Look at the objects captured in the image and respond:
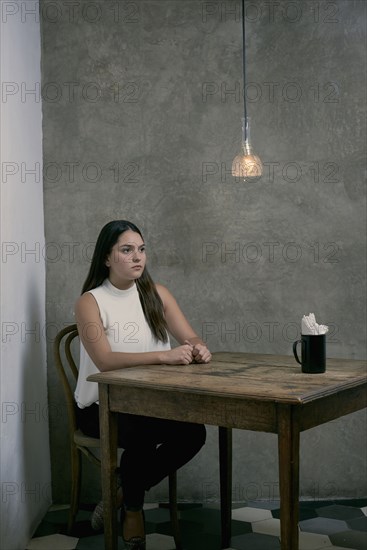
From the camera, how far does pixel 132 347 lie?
3195 millimetres

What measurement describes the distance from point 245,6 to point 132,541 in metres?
2.74

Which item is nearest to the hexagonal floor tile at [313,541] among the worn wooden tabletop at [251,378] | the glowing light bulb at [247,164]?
the worn wooden tabletop at [251,378]

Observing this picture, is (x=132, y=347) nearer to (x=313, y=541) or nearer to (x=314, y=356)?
(x=314, y=356)

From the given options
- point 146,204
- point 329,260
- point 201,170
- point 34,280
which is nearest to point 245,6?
point 201,170

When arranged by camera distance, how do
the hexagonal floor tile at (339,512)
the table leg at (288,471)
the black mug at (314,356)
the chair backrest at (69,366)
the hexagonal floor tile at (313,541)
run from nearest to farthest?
the table leg at (288,471) < the black mug at (314,356) < the hexagonal floor tile at (313,541) < the chair backrest at (69,366) < the hexagonal floor tile at (339,512)

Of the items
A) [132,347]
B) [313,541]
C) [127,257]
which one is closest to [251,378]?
[132,347]

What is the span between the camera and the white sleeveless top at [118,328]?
10.5ft

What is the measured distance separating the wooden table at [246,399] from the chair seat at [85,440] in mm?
429

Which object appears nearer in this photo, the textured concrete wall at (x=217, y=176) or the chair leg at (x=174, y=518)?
the chair leg at (x=174, y=518)

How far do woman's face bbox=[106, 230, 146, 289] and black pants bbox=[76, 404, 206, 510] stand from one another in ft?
2.07

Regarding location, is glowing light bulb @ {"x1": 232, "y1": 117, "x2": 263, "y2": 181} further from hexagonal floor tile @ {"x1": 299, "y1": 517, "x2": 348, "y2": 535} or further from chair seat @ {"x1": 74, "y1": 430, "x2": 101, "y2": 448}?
hexagonal floor tile @ {"x1": 299, "y1": 517, "x2": 348, "y2": 535}

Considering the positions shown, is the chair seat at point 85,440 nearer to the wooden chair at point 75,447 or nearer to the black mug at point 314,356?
the wooden chair at point 75,447

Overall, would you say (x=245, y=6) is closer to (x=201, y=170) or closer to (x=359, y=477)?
(x=201, y=170)

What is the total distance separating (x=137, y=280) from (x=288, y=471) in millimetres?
1355
